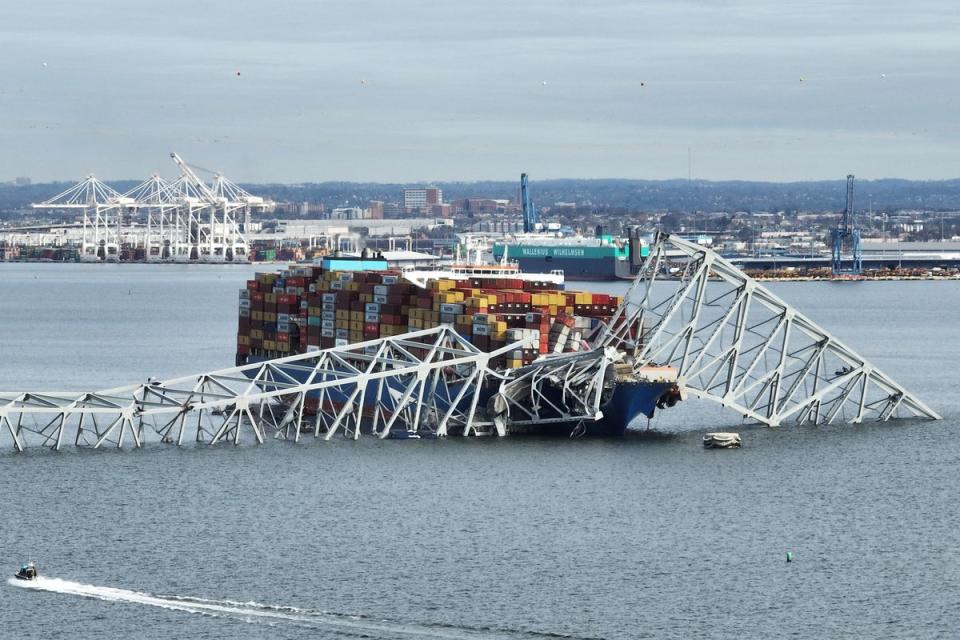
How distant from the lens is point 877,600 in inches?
1890

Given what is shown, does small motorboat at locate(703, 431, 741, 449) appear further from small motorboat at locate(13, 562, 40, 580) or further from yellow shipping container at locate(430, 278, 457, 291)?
small motorboat at locate(13, 562, 40, 580)

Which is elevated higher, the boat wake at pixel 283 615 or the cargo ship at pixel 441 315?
the cargo ship at pixel 441 315

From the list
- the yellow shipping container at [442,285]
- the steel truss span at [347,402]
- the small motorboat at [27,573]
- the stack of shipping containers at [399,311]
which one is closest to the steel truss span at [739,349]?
Answer: the stack of shipping containers at [399,311]

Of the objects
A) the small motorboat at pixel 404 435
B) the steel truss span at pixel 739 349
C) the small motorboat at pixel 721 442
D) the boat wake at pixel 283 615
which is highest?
the steel truss span at pixel 739 349

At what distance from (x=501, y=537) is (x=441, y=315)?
28.1 metres

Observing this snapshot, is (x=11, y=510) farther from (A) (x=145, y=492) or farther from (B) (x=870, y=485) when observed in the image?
(B) (x=870, y=485)

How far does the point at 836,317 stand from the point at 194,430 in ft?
307

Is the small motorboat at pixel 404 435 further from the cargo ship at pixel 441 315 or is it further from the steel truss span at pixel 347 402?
the cargo ship at pixel 441 315

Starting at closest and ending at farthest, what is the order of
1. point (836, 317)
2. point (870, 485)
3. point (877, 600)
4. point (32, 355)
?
point (877, 600), point (870, 485), point (32, 355), point (836, 317)

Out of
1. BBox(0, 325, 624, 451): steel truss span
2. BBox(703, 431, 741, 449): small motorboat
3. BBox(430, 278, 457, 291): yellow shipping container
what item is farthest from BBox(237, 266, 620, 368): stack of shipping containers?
BBox(703, 431, 741, 449): small motorboat

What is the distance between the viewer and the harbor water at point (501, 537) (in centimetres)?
4594

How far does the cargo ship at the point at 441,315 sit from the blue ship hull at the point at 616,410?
0.13 feet

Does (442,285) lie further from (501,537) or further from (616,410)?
(501,537)

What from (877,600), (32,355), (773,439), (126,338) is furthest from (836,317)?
(877,600)
